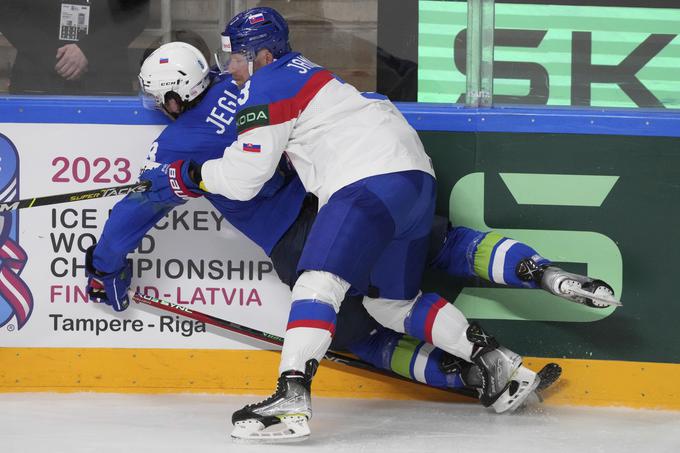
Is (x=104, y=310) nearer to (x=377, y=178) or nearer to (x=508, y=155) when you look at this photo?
(x=377, y=178)

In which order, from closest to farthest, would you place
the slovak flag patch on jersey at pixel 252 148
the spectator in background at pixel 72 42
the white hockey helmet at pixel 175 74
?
the slovak flag patch on jersey at pixel 252 148, the white hockey helmet at pixel 175 74, the spectator in background at pixel 72 42

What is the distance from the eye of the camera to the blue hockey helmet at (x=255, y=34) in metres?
3.42

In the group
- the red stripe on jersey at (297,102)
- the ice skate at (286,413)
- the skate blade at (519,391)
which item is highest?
the red stripe on jersey at (297,102)

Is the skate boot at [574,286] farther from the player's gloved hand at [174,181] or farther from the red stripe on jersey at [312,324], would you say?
the player's gloved hand at [174,181]

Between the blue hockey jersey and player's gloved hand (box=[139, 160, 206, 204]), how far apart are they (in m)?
0.04

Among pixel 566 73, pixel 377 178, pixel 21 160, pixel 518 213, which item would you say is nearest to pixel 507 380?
pixel 518 213

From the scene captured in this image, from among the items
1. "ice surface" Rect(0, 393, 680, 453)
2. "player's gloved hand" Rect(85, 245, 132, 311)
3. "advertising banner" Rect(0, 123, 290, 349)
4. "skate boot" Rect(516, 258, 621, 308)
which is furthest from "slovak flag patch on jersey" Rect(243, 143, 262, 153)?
"skate boot" Rect(516, 258, 621, 308)

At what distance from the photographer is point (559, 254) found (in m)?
3.72

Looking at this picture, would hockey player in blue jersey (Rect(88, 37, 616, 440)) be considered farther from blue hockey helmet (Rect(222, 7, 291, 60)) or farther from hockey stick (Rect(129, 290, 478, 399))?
blue hockey helmet (Rect(222, 7, 291, 60))

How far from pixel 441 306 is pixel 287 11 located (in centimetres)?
105

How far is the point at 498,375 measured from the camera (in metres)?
3.52

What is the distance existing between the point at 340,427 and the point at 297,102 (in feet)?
3.12

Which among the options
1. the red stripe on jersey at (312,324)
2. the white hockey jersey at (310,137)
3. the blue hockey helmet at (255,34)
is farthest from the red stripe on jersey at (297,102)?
the red stripe on jersey at (312,324)

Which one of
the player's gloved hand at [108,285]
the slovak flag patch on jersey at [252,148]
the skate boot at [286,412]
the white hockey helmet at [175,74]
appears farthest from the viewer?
the player's gloved hand at [108,285]
